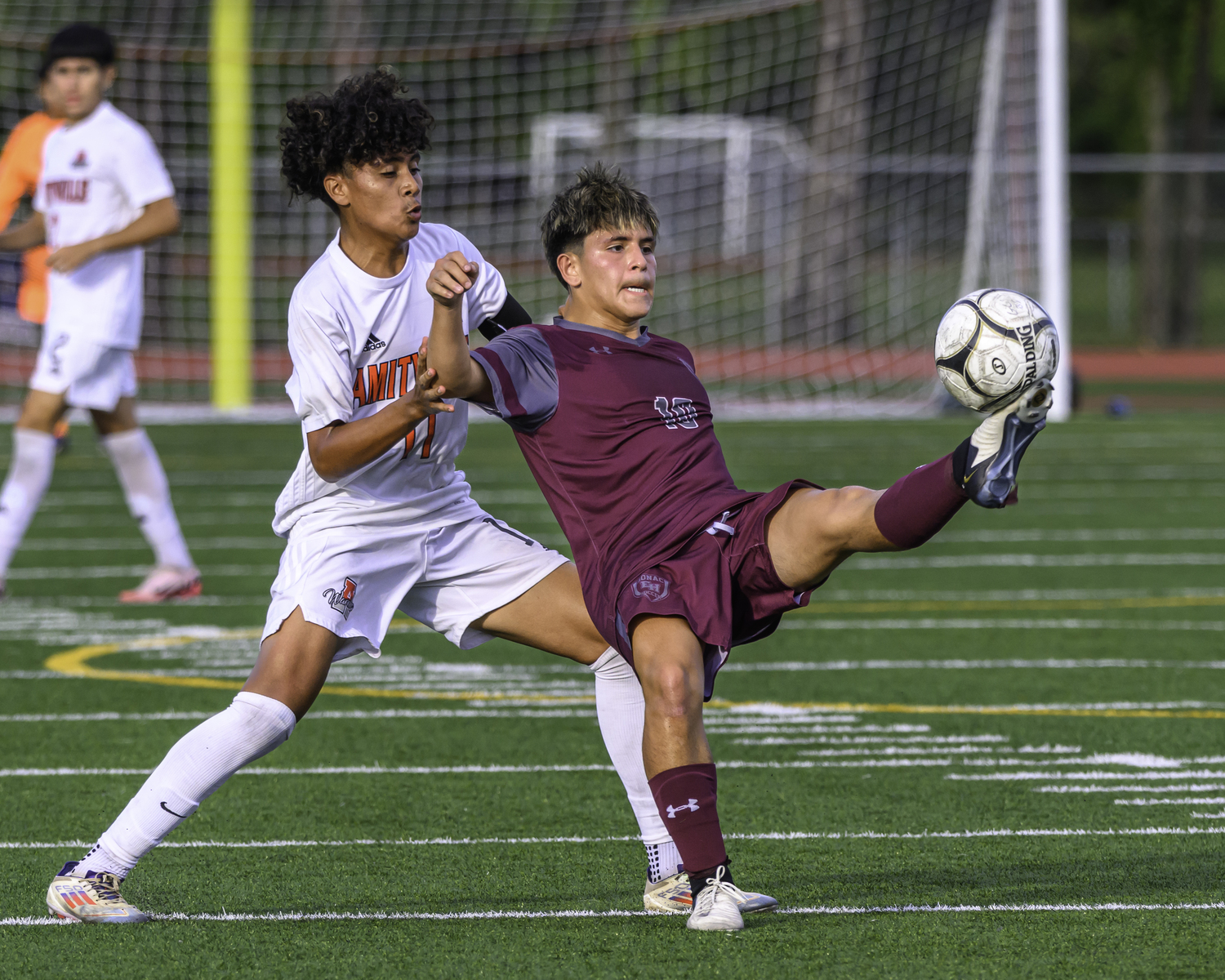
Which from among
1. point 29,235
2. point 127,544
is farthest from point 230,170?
point 29,235

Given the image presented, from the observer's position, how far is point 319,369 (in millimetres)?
4094

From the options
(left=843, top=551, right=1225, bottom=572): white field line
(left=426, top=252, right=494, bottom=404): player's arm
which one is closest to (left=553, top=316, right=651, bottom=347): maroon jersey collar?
(left=426, top=252, right=494, bottom=404): player's arm

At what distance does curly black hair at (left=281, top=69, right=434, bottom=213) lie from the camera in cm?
425

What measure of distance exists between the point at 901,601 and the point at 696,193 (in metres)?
14.3

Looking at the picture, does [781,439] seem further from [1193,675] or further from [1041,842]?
[1041,842]

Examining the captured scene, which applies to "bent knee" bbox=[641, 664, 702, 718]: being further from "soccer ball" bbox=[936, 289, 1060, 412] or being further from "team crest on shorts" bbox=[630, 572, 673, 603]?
"soccer ball" bbox=[936, 289, 1060, 412]

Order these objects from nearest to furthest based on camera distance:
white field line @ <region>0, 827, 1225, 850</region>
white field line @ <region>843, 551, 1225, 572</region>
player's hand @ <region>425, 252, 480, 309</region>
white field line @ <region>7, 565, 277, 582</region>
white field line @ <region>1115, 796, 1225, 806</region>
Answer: player's hand @ <region>425, 252, 480, 309</region>
white field line @ <region>0, 827, 1225, 850</region>
white field line @ <region>1115, 796, 1225, 806</region>
white field line @ <region>7, 565, 277, 582</region>
white field line @ <region>843, 551, 1225, 572</region>

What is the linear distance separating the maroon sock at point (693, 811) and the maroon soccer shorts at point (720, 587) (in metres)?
0.23

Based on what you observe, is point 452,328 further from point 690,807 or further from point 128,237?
point 128,237

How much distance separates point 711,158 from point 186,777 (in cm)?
2028

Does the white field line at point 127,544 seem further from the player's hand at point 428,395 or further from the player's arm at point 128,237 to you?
the player's hand at point 428,395

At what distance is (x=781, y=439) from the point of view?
16656mm

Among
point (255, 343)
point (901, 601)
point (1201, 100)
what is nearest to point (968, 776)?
point (901, 601)

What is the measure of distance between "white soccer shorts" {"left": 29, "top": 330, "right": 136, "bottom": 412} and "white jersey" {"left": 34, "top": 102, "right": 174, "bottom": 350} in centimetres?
5
